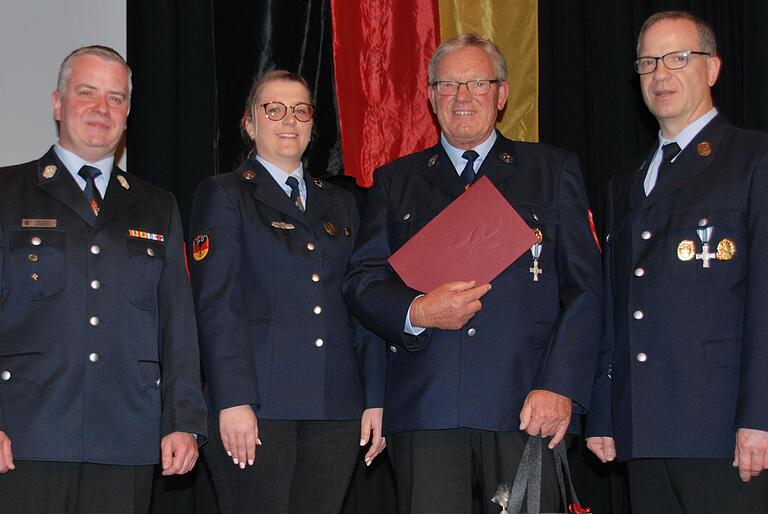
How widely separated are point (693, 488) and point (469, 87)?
1390 mm

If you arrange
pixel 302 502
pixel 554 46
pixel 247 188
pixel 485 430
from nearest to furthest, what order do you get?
pixel 485 430 < pixel 302 502 < pixel 247 188 < pixel 554 46

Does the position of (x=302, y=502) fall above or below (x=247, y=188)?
below

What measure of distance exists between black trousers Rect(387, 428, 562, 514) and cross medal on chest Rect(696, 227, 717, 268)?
2.30 feet

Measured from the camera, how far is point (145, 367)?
9.01 feet

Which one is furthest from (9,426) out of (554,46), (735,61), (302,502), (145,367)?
(735,61)

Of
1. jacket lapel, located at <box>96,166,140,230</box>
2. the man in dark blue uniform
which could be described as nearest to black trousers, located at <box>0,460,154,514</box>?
the man in dark blue uniform

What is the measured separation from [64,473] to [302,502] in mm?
737

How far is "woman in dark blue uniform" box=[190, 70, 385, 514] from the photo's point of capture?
2850 millimetres

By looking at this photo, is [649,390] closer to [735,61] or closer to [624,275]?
[624,275]

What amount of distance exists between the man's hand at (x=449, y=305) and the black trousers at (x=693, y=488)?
27.0 inches

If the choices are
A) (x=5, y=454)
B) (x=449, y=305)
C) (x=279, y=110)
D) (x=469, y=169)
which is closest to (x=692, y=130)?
(x=469, y=169)

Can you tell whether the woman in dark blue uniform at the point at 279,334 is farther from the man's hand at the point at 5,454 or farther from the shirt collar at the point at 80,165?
the man's hand at the point at 5,454

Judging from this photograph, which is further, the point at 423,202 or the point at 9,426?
the point at 423,202

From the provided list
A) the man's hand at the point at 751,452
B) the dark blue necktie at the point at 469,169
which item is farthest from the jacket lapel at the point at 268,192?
the man's hand at the point at 751,452
